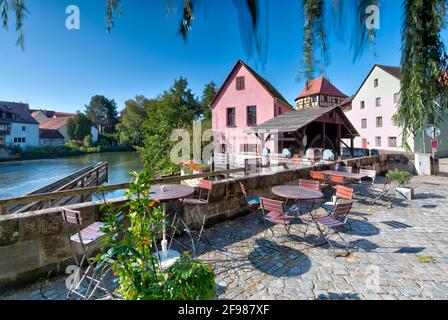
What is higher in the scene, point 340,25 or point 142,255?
point 340,25

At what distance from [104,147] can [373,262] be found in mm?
60526

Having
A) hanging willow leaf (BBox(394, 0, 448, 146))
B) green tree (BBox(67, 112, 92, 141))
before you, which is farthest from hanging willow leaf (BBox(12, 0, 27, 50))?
green tree (BBox(67, 112, 92, 141))

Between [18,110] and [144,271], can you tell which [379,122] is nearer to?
[144,271]

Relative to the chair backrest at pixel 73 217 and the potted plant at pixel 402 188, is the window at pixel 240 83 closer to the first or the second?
the potted plant at pixel 402 188

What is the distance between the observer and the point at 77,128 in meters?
53.3

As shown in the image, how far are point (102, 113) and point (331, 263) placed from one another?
84.4 metres

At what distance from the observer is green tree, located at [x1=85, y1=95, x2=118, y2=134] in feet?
241

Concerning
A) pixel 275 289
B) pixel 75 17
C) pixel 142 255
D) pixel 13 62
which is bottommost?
pixel 275 289

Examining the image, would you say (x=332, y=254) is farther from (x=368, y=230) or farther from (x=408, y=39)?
(x=408, y=39)

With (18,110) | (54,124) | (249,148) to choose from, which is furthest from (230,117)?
(54,124)

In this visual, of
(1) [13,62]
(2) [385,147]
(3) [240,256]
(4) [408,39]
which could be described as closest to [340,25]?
(4) [408,39]

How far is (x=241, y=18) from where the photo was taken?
1.27 meters

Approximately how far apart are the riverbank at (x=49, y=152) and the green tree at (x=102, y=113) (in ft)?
72.9

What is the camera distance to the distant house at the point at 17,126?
132 ft
